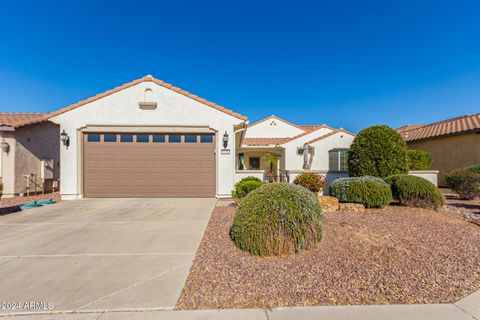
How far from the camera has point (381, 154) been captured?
26.0ft

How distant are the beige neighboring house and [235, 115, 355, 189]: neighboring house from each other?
9.70 metres

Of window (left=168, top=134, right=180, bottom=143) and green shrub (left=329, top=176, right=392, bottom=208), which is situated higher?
window (left=168, top=134, right=180, bottom=143)

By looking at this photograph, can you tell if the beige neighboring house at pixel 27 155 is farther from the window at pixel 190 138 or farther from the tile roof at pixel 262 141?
the tile roof at pixel 262 141

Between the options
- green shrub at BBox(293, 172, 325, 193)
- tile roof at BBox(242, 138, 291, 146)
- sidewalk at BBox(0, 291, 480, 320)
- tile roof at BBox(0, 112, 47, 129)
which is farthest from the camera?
tile roof at BBox(242, 138, 291, 146)

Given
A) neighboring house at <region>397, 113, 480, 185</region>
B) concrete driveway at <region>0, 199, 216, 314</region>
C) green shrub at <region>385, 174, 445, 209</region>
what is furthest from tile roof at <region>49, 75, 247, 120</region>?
neighboring house at <region>397, 113, 480, 185</region>

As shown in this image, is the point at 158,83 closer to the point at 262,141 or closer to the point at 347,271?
the point at 347,271

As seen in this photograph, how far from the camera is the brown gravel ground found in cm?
263

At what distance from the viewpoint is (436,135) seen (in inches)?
533

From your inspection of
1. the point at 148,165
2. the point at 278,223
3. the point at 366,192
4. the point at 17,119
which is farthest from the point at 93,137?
the point at 366,192

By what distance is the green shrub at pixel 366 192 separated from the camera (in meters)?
6.55

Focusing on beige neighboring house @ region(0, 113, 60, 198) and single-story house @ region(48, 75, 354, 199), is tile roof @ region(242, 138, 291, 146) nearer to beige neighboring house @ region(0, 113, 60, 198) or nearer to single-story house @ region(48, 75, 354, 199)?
single-story house @ region(48, 75, 354, 199)

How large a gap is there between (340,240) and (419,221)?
2846mm

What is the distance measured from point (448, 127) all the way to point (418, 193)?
11.0 meters

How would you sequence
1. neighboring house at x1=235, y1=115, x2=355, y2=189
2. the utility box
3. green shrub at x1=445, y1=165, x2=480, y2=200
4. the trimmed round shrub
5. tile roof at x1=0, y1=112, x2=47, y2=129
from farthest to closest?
neighboring house at x1=235, y1=115, x2=355, y2=189
the utility box
tile roof at x1=0, y1=112, x2=47, y2=129
green shrub at x1=445, y1=165, x2=480, y2=200
the trimmed round shrub
